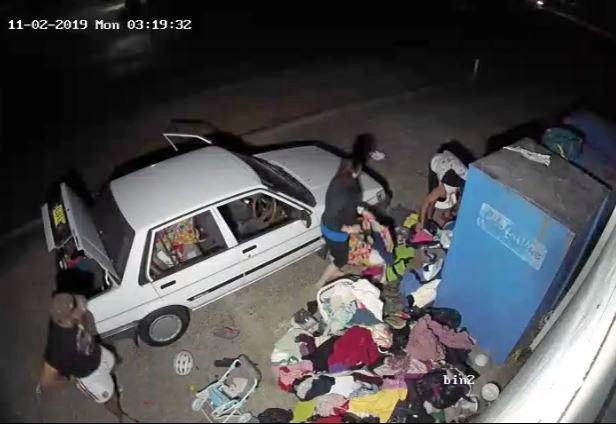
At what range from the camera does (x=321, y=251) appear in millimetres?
6469

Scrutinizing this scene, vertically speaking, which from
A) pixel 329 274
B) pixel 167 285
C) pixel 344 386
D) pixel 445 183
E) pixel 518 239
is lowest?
pixel 344 386

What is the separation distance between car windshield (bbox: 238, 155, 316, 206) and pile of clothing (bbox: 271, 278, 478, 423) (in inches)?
42.6

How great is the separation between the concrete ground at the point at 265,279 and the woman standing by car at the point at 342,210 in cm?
72

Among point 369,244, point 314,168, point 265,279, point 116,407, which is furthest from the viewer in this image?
point 314,168

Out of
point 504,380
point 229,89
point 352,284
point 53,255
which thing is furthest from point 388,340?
point 229,89

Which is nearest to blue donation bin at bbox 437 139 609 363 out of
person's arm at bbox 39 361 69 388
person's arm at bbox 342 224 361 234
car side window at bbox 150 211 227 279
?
person's arm at bbox 342 224 361 234

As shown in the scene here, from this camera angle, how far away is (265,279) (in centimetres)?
624

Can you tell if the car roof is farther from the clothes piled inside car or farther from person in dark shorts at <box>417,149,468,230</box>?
person in dark shorts at <box>417,149,468,230</box>

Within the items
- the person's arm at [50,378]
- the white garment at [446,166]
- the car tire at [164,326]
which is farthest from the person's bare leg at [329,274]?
the person's arm at [50,378]

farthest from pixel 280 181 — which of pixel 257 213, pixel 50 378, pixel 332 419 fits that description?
pixel 50 378

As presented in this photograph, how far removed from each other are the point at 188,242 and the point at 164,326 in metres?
0.92

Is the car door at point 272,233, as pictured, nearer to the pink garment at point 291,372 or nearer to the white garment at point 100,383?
the pink garment at point 291,372

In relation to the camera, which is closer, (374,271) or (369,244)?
(369,244)

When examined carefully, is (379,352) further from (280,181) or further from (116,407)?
(116,407)
